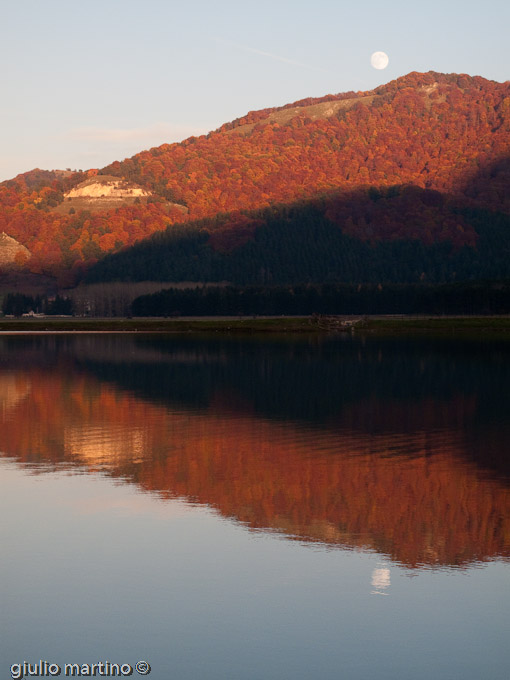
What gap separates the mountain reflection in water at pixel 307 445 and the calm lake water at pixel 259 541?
0.12 m

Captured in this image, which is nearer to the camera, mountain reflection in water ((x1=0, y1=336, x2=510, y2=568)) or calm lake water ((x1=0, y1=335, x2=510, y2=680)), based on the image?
calm lake water ((x1=0, y1=335, x2=510, y2=680))

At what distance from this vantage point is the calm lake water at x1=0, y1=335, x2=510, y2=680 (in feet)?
49.5

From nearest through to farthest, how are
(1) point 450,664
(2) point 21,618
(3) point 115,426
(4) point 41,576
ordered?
(1) point 450,664 → (2) point 21,618 → (4) point 41,576 → (3) point 115,426

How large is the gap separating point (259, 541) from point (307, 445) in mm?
14343

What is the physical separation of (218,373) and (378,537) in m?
52.6

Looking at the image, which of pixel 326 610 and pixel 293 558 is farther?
pixel 293 558

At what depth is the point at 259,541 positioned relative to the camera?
70.3ft

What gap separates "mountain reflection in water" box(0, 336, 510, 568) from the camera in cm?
2291

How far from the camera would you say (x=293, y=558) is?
1994 cm

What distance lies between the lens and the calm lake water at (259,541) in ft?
49.5

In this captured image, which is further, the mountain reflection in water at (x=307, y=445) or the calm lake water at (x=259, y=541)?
the mountain reflection in water at (x=307, y=445)

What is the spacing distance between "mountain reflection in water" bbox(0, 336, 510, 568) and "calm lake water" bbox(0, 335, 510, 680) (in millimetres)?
119

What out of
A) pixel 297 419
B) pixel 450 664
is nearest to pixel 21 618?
pixel 450 664

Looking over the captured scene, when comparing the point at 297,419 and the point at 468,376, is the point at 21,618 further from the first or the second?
the point at 468,376
